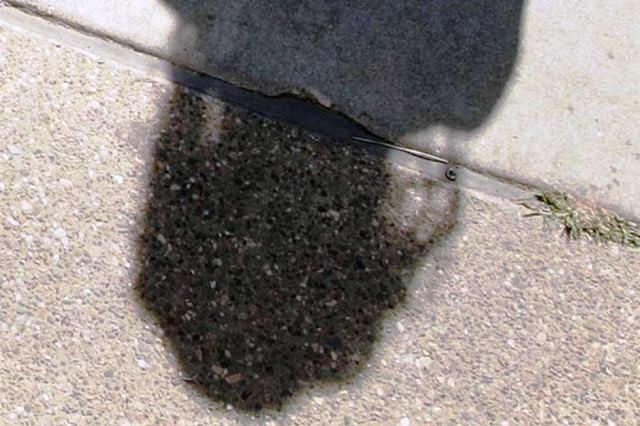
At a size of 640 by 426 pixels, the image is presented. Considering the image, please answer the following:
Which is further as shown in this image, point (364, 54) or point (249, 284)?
point (364, 54)

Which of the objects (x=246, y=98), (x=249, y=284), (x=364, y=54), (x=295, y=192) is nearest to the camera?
(x=249, y=284)

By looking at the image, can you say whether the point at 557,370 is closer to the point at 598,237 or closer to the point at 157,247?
the point at 598,237

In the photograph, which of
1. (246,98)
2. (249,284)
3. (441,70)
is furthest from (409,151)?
(249,284)

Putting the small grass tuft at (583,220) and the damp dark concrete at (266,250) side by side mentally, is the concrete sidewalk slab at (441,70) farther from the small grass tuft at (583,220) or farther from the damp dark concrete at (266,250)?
the damp dark concrete at (266,250)

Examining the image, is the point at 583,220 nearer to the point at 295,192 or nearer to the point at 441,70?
the point at 441,70

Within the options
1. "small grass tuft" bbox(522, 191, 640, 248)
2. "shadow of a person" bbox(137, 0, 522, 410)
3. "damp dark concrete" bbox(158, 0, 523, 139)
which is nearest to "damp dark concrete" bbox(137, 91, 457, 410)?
"shadow of a person" bbox(137, 0, 522, 410)

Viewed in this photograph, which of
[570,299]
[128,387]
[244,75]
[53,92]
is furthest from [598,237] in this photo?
[53,92]

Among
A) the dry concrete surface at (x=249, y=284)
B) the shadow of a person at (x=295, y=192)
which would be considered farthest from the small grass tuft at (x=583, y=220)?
the shadow of a person at (x=295, y=192)

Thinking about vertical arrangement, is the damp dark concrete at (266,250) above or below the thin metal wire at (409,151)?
below
